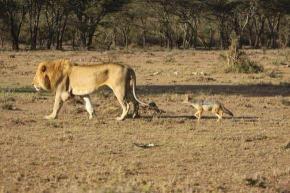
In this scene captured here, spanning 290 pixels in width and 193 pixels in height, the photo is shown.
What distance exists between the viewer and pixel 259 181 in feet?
31.0

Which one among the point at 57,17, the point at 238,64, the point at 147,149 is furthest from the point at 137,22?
the point at 147,149

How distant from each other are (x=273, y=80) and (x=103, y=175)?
52.3 feet

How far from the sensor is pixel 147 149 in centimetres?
1150

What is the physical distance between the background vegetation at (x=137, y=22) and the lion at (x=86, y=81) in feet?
118

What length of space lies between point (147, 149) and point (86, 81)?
3230 mm

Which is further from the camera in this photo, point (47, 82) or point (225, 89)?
point (225, 89)

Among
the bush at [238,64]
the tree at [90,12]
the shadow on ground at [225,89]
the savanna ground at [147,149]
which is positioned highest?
the tree at [90,12]

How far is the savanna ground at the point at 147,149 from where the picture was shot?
366 inches

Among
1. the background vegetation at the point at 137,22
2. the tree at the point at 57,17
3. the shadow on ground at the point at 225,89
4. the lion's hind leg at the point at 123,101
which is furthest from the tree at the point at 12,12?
the lion's hind leg at the point at 123,101

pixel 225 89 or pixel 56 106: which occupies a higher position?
pixel 56 106

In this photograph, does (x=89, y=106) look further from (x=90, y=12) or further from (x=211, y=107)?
(x=90, y=12)

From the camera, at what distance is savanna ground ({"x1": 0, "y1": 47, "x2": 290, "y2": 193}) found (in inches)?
366

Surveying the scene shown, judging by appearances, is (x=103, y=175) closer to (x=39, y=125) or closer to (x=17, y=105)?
(x=39, y=125)

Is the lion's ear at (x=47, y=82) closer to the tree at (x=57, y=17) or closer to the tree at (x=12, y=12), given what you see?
the tree at (x=12, y=12)
